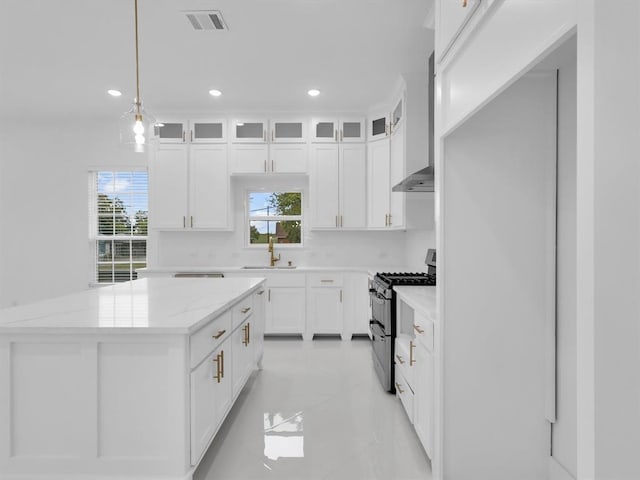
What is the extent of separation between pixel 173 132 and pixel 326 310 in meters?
2.99

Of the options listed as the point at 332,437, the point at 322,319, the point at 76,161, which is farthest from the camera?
the point at 76,161

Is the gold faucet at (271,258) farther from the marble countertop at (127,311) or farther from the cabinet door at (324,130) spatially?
the marble countertop at (127,311)

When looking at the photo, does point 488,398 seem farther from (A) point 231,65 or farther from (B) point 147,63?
(B) point 147,63

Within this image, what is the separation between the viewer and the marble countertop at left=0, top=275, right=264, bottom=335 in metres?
1.64

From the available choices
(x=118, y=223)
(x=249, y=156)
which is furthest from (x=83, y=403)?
(x=118, y=223)

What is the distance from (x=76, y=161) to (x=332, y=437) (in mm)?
5113

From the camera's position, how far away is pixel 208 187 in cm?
492

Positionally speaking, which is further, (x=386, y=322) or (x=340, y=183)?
→ (x=340, y=183)

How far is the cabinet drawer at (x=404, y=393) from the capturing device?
95.0 inches

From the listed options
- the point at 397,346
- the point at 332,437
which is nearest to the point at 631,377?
the point at 332,437

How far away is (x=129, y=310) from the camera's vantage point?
197 cm

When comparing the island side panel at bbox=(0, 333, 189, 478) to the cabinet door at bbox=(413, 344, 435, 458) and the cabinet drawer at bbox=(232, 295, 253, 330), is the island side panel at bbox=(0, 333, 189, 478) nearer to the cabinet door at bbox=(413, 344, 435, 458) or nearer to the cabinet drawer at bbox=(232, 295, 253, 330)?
the cabinet drawer at bbox=(232, 295, 253, 330)

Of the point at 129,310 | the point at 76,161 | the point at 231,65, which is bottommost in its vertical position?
the point at 129,310

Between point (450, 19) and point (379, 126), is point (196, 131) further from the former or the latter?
point (450, 19)
